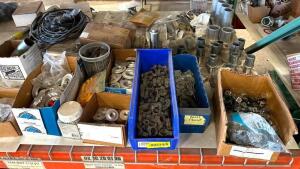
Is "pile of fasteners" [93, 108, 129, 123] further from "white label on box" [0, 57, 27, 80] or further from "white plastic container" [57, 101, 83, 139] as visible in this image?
"white label on box" [0, 57, 27, 80]

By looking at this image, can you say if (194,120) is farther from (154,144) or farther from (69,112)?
(69,112)

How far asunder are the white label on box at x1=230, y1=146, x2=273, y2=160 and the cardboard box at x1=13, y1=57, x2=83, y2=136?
0.56 metres

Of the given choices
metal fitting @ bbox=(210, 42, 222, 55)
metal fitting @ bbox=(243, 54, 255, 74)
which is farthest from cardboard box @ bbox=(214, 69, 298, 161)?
metal fitting @ bbox=(210, 42, 222, 55)

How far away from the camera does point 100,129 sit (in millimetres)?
786

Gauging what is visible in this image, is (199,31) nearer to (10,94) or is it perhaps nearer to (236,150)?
(236,150)

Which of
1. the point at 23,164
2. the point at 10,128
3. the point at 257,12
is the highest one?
the point at 257,12

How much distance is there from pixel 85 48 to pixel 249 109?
677 millimetres

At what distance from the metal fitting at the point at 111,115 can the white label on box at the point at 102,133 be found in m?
0.07

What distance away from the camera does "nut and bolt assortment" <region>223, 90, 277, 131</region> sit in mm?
882

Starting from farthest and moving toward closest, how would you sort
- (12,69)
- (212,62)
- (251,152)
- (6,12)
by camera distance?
(6,12)
(212,62)
(12,69)
(251,152)

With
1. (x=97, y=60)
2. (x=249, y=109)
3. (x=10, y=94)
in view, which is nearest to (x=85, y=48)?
(x=97, y=60)

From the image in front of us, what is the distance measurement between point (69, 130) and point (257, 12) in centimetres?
127

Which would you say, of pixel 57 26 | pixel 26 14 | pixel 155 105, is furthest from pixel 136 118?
pixel 26 14

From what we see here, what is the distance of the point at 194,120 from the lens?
82cm
